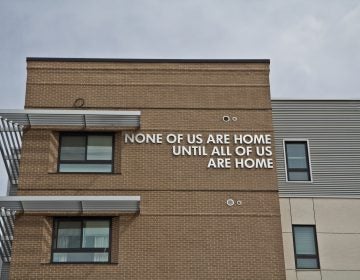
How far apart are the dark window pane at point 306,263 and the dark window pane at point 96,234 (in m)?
5.62

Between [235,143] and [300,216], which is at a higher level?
[235,143]

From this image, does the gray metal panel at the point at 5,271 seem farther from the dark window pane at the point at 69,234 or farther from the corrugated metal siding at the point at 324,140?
the corrugated metal siding at the point at 324,140

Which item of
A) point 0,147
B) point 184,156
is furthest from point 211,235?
point 0,147

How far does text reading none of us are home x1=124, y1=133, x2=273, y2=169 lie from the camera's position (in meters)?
19.4

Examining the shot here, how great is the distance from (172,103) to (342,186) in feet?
19.3

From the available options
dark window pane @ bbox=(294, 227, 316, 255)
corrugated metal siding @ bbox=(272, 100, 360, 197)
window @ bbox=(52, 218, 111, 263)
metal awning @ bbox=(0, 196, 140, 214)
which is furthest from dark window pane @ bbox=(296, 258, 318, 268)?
window @ bbox=(52, 218, 111, 263)

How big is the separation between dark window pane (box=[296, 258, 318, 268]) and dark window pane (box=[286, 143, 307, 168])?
2972 mm

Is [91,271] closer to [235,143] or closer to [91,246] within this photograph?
[91,246]

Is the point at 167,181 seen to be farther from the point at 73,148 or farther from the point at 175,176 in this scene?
the point at 73,148

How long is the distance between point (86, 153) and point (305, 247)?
7.19 meters

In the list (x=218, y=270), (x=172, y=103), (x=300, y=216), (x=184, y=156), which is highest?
(x=172, y=103)

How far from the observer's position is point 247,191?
19047 millimetres

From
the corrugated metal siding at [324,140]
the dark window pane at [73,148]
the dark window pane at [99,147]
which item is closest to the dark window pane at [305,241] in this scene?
the corrugated metal siding at [324,140]

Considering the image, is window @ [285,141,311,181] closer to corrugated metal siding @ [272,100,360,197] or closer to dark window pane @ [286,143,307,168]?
dark window pane @ [286,143,307,168]
